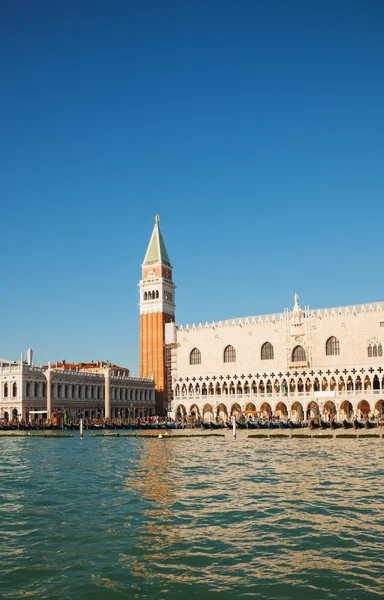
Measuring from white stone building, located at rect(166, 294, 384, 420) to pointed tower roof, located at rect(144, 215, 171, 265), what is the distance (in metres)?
19.2

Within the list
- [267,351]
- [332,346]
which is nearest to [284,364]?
[267,351]

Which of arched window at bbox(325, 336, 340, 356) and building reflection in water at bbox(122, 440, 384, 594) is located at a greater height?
arched window at bbox(325, 336, 340, 356)

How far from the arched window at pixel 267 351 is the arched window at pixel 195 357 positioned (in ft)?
23.2

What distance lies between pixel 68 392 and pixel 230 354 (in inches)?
649

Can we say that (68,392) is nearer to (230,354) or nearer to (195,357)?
(195,357)

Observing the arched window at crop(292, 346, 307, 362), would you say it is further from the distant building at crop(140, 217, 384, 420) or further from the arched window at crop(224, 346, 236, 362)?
the arched window at crop(224, 346, 236, 362)

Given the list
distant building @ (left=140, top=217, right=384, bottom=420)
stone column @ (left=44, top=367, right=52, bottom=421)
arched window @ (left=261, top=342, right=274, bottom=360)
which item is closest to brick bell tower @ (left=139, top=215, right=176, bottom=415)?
distant building @ (left=140, top=217, right=384, bottom=420)

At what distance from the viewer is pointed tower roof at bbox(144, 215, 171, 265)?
85562 millimetres

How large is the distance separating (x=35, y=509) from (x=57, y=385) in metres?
50.2

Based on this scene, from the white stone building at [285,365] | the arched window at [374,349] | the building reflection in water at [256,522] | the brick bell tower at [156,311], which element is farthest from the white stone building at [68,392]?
the building reflection in water at [256,522]

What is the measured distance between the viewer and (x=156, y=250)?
8588 cm

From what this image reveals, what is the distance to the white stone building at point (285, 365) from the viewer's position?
57.3 m

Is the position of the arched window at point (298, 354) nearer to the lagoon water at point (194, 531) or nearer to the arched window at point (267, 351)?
the arched window at point (267, 351)

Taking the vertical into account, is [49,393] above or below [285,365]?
below
